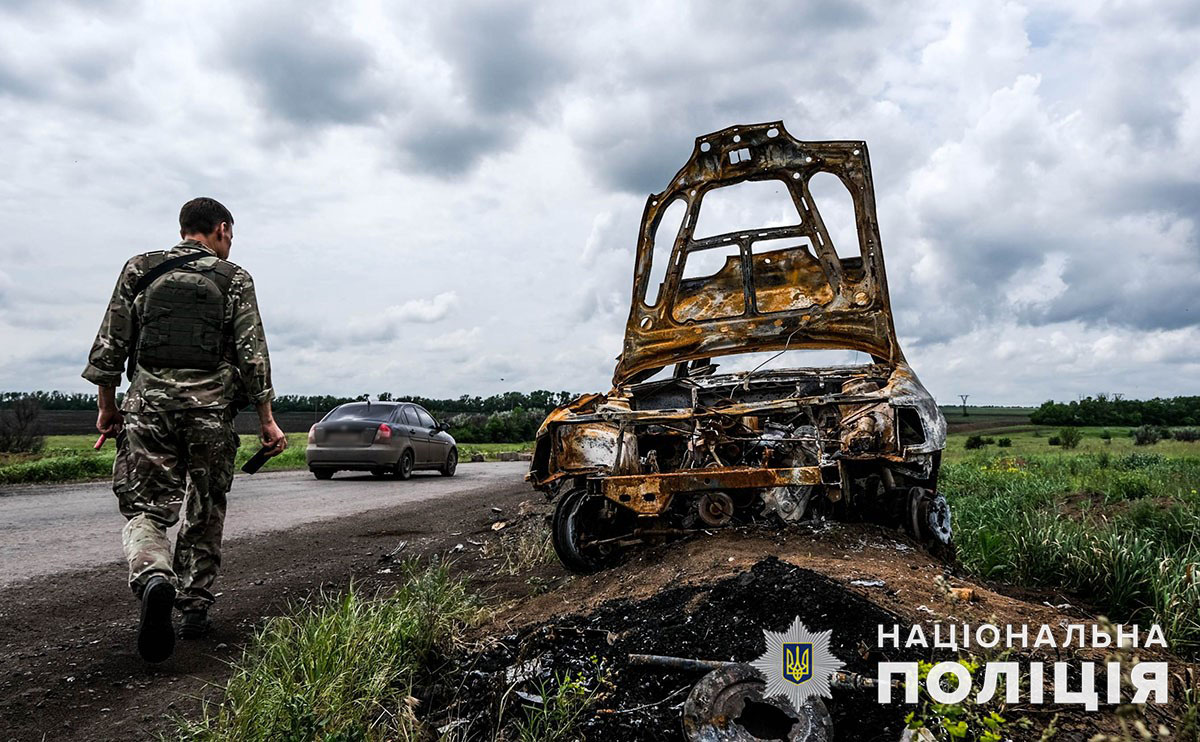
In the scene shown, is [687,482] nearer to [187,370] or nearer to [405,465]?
[187,370]

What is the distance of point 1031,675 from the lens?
8.95 feet

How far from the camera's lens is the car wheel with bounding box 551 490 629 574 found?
4.82 metres

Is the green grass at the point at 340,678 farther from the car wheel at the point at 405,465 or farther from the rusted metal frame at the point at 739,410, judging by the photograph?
the car wheel at the point at 405,465

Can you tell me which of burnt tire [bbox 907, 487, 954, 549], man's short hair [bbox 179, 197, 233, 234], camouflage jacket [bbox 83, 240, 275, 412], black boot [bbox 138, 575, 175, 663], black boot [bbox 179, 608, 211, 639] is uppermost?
man's short hair [bbox 179, 197, 233, 234]

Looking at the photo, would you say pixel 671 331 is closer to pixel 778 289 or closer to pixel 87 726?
pixel 778 289

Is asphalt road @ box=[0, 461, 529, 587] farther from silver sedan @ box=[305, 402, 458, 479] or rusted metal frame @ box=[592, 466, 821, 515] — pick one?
rusted metal frame @ box=[592, 466, 821, 515]

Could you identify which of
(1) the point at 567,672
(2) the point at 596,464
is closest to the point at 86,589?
(2) the point at 596,464

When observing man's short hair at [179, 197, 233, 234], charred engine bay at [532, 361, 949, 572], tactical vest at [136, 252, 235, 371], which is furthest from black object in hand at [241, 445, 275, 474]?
charred engine bay at [532, 361, 949, 572]

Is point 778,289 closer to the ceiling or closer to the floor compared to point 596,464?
closer to the ceiling

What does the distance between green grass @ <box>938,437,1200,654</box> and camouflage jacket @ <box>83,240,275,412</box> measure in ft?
13.6

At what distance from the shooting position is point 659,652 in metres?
2.98

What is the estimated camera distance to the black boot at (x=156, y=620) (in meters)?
3.58

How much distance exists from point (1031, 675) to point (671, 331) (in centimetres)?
380

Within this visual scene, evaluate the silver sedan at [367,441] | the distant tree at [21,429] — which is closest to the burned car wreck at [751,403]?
the silver sedan at [367,441]
